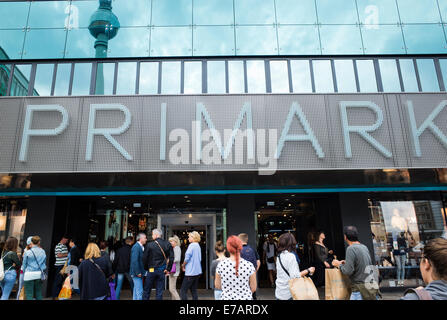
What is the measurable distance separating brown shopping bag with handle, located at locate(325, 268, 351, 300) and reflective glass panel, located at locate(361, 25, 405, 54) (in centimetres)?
837

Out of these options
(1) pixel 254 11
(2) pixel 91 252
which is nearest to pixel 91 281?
(2) pixel 91 252

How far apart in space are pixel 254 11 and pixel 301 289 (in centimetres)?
999

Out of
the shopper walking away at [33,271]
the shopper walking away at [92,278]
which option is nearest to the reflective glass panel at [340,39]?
the shopper walking away at [92,278]

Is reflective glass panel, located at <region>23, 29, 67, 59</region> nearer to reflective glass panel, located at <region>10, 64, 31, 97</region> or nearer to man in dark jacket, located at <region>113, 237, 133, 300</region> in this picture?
reflective glass panel, located at <region>10, 64, 31, 97</region>

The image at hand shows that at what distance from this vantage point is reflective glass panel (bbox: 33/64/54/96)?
928 cm

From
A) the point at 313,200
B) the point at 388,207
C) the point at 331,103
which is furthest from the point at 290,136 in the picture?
the point at 388,207

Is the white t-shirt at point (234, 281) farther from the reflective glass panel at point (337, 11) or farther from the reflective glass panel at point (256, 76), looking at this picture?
the reflective glass panel at point (337, 11)

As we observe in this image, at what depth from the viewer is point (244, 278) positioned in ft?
11.8

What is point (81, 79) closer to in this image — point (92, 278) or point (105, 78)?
point (105, 78)

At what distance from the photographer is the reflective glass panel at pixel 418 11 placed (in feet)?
35.5

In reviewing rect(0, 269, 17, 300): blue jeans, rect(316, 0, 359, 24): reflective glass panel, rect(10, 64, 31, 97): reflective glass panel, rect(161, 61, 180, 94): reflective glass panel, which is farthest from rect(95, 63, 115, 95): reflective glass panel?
rect(316, 0, 359, 24): reflective glass panel

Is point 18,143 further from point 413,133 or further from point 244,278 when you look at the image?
point 413,133

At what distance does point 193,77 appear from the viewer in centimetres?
954

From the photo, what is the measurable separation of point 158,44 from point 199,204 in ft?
20.6
